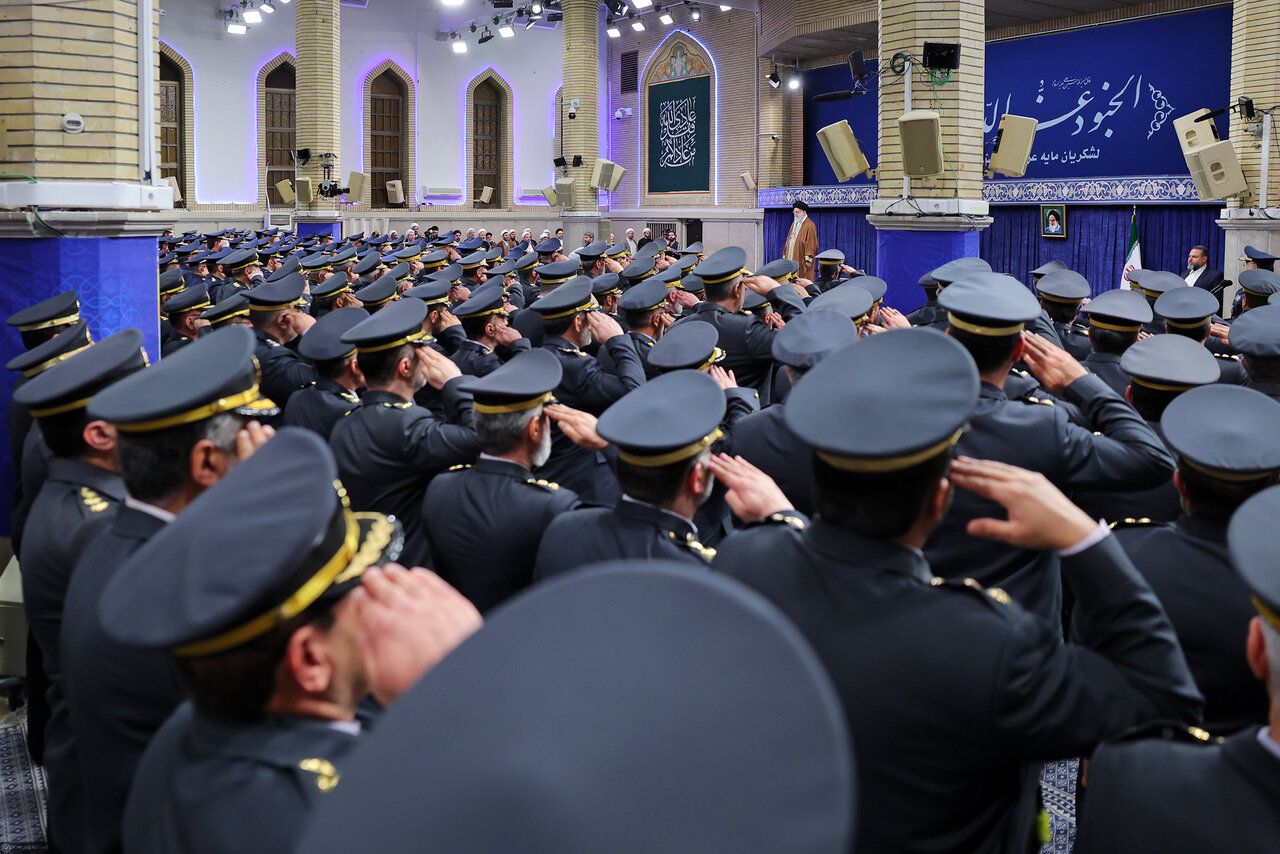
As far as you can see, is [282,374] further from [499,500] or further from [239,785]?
[239,785]

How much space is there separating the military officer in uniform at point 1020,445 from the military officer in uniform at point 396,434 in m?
1.39

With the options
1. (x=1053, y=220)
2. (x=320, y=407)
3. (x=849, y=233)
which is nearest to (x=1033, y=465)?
(x=320, y=407)

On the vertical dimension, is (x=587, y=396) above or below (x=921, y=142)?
below

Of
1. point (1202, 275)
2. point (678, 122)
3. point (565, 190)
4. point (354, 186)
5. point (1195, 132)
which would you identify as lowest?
point (1202, 275)

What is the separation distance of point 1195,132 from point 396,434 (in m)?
10.2

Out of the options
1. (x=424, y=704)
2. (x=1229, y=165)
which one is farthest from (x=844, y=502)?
(x=1229, y=165)

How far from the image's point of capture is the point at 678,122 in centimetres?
2156

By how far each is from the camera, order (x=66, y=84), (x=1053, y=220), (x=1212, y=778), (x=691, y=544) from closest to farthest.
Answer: (x=1212, y=778) → (x=691, y=544) → (x=66, y=84) → (x=1053, y=220)

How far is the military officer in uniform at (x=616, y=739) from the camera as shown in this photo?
709 mm

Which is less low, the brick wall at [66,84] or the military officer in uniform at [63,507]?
the brick wall at [66,84]

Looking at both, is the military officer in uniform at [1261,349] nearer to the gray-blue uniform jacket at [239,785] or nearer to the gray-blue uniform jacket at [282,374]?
the gray-blue uniform jacket at [239,785]

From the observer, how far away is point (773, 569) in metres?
1.61

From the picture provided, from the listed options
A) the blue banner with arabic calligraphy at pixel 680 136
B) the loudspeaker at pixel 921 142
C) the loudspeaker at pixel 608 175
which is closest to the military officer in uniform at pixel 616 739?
the loudspeaker at pixel 921 142

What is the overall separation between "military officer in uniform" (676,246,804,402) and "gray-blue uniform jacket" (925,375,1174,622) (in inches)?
97.8
